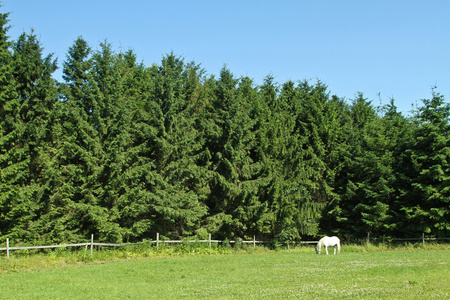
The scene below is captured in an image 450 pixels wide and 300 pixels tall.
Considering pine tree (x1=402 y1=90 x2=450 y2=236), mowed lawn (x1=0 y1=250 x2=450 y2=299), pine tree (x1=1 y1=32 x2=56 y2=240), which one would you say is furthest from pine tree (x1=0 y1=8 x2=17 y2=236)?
pine tree (x1=402 y1=90 x2=450 y2=236)

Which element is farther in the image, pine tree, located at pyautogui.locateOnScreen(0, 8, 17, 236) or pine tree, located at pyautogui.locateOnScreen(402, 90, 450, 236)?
pine tree, located at pyautogui.locateOnScreen(402, 90, 450, 236)

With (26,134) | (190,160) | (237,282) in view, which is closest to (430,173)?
(190,160)

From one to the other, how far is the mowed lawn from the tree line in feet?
30.4

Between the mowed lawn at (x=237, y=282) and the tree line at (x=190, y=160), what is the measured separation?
926 cm

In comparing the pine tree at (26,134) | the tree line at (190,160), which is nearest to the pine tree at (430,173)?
the tree line at (190,160)

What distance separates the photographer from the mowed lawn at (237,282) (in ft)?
39.0

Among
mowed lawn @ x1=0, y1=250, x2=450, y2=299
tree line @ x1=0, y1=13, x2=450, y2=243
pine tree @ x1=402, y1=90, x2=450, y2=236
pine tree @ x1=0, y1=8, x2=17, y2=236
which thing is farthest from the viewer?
pine tree @ x1=402, y1=90, x2=450, y2=236

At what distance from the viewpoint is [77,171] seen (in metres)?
27.5

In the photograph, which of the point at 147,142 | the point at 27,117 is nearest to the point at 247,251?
the point at 147,142

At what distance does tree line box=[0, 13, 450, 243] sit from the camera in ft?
88.8

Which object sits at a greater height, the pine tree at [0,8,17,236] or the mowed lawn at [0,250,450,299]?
the pine tree at [0,8,17,236]

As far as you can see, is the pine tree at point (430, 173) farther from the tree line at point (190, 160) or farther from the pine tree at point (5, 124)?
the pine tree at point (5, 124)

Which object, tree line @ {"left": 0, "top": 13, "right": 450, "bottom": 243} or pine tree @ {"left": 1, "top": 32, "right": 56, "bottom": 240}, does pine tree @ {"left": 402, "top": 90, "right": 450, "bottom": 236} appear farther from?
pine tree @ {"left": 1, "top": 32, "right": 56, "bottom": 240}

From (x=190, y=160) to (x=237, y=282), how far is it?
17567 millimetres
